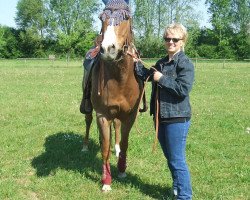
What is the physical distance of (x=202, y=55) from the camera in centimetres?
6575

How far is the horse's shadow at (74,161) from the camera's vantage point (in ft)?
19.5

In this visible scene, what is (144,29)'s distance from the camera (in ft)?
228

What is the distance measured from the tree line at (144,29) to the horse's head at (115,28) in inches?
2201

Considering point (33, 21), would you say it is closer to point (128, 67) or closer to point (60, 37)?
point (60, 37)

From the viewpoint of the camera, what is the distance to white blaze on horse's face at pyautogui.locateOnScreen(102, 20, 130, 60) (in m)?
4.50

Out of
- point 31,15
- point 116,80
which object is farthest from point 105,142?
point 31,15

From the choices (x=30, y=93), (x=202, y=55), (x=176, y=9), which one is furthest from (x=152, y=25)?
(x=30, y=93)

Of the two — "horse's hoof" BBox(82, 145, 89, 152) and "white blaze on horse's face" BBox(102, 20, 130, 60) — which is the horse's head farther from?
"horse's hoof" BBox(82, 145, 89, 152)

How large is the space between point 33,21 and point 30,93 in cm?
6940

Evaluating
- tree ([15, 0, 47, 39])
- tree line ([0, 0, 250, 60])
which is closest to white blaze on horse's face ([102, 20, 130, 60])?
tree line ([0, 0, 250, 60])

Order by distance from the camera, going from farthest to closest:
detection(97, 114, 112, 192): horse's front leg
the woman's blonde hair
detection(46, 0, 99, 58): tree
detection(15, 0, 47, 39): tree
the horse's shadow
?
detection(15, 0, 47, 39): tree < detection(46, 0, 99, 58): tree < the horse's shadow < detection(97, 114, 112, 192): horse's front leg < the woman's blonde hair

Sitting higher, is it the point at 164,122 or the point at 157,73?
the point at 157,73

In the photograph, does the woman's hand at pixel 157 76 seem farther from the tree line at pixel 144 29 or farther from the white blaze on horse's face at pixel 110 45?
the tree line at pixel 144 29

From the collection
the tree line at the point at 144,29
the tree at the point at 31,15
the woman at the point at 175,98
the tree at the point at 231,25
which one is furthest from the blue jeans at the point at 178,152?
the tree at the point at 31,15
